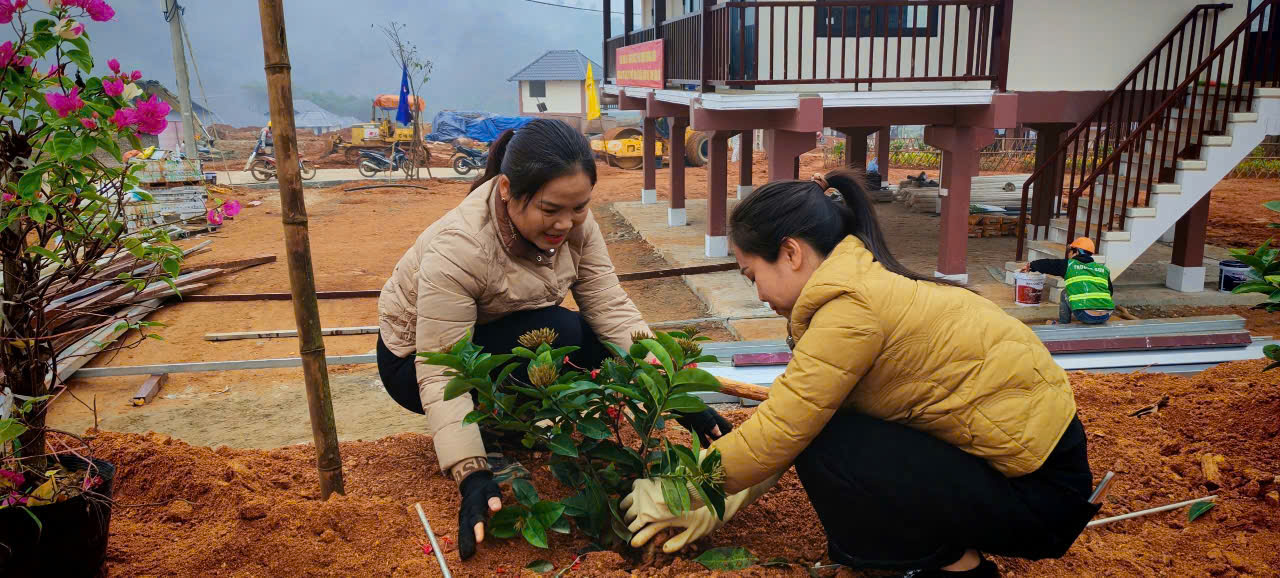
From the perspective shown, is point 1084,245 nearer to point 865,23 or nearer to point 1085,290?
point 1085,290

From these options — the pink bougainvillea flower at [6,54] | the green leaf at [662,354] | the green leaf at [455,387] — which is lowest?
the green leaf at [455,387]

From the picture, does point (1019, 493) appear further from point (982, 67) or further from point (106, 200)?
point (982, 67)

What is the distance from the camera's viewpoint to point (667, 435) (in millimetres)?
3176

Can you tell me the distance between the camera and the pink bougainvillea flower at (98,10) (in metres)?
1.87

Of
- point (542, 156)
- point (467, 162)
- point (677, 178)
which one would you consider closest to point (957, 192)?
point (677, 178)

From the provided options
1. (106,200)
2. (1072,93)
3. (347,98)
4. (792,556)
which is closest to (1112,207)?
(1072,93)

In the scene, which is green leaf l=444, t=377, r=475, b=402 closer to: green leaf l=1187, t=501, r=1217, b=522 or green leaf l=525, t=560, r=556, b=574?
green leaf l=525, t=560, r=556, b=574

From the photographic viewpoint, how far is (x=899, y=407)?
6.53ft

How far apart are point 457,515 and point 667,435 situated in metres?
0.93

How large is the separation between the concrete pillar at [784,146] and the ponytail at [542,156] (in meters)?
5.03

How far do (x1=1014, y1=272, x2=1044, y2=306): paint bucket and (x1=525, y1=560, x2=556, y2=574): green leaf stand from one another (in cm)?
570

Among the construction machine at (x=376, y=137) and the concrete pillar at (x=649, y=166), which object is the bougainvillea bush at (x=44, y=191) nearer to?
the concrete pillar at (x=649, y=166)

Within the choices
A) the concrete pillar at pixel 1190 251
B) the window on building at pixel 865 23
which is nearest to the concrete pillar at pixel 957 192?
the window on building at pixel 865 23

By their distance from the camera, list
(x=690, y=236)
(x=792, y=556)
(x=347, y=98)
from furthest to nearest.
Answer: (x=347, y=98), (x=690, y=236), (x=792, y=556)
